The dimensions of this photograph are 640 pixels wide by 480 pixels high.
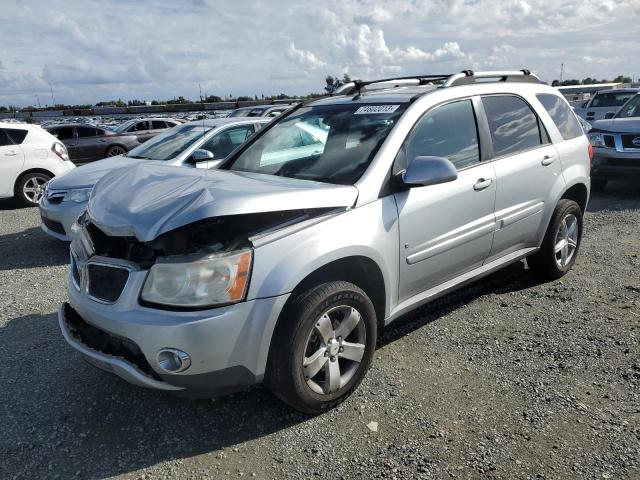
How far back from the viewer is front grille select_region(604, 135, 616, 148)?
28.3 ft

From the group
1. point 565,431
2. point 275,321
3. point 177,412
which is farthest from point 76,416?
point 565,431

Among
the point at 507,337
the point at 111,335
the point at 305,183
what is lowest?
the point at 507,337

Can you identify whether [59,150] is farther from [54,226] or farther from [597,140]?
[597,140]

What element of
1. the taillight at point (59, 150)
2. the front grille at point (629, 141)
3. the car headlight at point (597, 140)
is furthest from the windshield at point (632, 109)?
the taillight at point (59, 150)

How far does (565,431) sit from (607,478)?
0.36m

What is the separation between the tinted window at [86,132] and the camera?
1596cm

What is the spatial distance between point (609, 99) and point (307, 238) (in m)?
17.0

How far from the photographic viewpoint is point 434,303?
4.61 m

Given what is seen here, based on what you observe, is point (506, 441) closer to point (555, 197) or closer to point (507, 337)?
point (507, 337)

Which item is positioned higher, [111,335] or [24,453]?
[111,335]

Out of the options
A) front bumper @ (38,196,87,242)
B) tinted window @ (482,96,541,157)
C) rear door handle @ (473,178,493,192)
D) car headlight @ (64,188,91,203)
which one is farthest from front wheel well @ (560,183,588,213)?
car headlight @ (64,188,91,203)

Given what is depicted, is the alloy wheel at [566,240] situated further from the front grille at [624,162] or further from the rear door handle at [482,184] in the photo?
the front grille at [624,162]

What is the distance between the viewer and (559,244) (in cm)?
489

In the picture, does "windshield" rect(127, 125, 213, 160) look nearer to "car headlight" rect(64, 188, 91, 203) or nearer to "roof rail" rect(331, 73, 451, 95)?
"car headlight" rect(64, 188, 91, 203)
